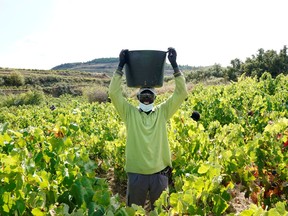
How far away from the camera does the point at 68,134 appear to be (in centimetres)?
387

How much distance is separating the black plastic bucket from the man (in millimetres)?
63

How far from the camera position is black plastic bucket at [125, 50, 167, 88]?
348 cm

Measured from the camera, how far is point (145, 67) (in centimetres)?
348

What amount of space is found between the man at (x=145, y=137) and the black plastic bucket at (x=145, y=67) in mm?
63

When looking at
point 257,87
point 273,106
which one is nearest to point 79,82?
point 257,87

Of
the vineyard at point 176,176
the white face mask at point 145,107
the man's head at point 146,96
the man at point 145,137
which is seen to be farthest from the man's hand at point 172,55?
the vineyard at point 176,176

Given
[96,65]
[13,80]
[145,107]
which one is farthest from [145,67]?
[96,65]

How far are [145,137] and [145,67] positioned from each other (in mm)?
654

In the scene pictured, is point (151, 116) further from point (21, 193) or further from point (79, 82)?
point (79, 82)

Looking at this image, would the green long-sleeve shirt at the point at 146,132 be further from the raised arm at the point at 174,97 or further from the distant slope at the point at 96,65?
the distant slope at the point at 96,65

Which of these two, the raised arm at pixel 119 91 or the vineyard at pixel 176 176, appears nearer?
the vineyard at pixel 176 176

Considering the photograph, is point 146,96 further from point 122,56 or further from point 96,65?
point 96,65

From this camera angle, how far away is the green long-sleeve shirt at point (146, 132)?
342cm

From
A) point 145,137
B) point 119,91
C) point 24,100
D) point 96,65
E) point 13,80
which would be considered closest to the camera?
point 145,137
